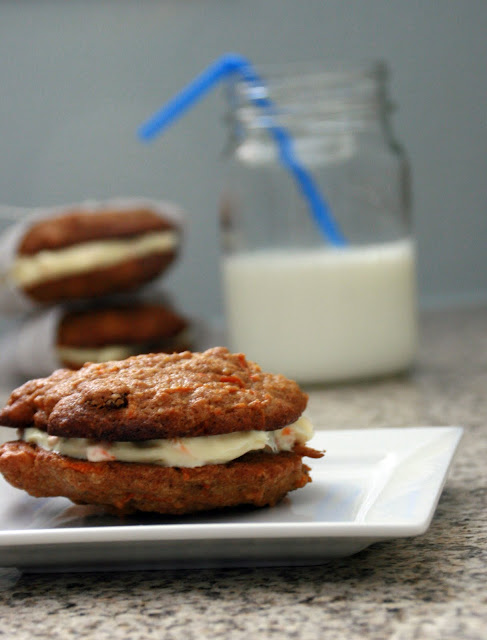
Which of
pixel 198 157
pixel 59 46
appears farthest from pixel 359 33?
pixel 59 46

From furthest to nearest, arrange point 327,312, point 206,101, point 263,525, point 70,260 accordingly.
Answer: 1. point 206,101
2. point 70,260
3. point 327,312
4. point 263,525

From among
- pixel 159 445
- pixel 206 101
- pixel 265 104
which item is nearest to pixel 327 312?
pixel 265 104

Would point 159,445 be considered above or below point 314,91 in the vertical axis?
below

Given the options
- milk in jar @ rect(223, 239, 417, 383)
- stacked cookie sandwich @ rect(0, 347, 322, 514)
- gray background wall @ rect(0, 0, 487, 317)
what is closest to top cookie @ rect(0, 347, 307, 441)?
stacked cookie sandwich @ rect(0, 347, 322, 514)

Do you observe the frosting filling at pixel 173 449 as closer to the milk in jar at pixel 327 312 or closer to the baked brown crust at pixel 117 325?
the milk in jar at pixel 327 312

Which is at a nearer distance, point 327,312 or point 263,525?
point 263,525

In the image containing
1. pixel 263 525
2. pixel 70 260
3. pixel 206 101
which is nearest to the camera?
pixel 263 525

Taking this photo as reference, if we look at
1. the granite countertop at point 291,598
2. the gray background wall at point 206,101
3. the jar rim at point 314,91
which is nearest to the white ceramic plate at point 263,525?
the granite countertop at point 291,598

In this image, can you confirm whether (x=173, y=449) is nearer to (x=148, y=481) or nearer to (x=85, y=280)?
(x=148, y=481)
